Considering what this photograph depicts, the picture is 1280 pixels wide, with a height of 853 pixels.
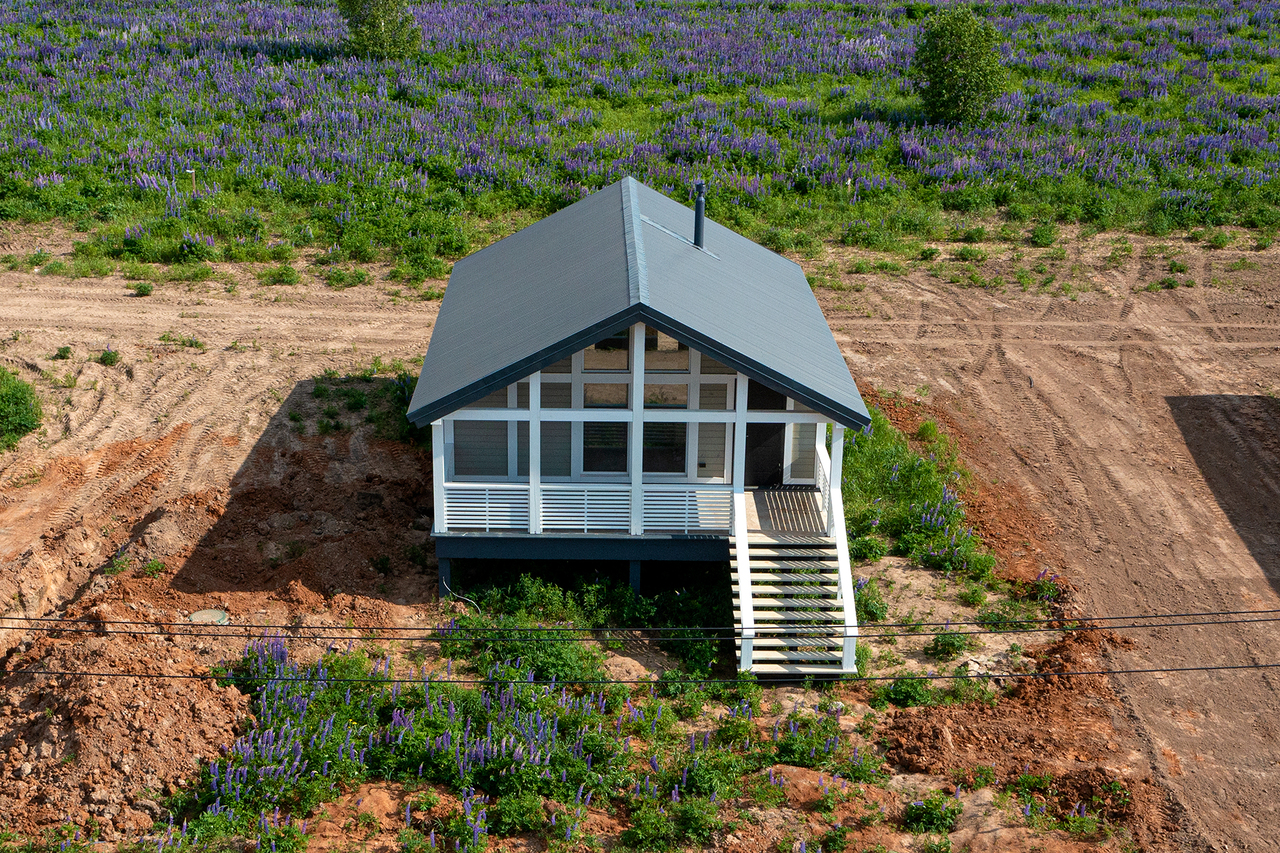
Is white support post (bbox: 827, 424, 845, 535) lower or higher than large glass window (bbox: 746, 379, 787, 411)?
lower

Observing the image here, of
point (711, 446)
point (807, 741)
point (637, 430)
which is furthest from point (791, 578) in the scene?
point (637, 430)

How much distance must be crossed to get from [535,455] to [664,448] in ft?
7.33

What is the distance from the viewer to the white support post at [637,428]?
17114 millimetres

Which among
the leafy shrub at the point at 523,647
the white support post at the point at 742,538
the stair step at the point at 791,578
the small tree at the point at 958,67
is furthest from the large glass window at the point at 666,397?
the small tree at the point at 958,67

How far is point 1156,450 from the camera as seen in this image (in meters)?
23.5

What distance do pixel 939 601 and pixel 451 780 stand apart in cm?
848

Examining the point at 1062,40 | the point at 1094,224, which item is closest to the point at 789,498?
the point at 1094,224

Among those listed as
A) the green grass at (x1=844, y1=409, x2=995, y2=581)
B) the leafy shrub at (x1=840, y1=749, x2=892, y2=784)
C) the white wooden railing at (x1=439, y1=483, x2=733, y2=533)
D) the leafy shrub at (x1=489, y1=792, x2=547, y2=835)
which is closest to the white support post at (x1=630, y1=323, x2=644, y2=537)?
the white wooden railing at (x1=439, y1=483, x2=733, y2=533)

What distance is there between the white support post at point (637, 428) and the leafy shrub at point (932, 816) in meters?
6.00

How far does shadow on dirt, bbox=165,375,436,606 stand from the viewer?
18688 millimetres

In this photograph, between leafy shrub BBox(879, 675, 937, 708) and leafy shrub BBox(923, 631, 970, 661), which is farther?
leafy shrub BBox(923, 631, 970, 661)

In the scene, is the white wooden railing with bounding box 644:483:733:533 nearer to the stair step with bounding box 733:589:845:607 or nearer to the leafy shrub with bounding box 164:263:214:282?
the stair step with bounding box 733:589:845:607

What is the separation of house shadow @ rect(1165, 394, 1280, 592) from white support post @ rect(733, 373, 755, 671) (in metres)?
9.03

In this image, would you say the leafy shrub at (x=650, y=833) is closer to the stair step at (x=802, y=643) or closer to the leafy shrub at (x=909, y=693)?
the stair step at (x=802, y=643)
